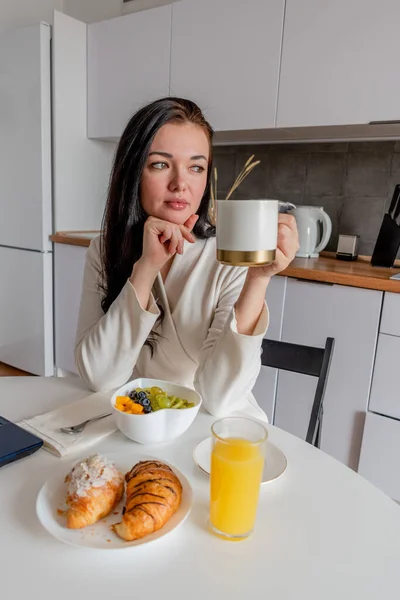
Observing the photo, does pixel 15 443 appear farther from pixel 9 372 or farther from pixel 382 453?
pixel 9 372

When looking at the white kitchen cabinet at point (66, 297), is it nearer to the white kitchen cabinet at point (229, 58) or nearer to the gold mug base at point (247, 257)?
the white kitchen cabinet at point (229, 58)

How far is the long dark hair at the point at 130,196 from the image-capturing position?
103 cm

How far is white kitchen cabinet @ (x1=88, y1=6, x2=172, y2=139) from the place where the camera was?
231 cm

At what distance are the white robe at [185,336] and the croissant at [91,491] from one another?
0.32 m

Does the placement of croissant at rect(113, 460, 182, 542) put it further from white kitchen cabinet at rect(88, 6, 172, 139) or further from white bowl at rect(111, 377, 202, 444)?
white kitchen cabinet at rect(88, 6, 172, 139)

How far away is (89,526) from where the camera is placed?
0.54 metres

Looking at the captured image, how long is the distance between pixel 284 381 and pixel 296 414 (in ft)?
0.46

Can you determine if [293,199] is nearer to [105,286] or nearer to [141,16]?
[141,16]

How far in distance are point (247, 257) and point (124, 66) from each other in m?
2.17

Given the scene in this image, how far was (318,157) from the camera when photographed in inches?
89.6

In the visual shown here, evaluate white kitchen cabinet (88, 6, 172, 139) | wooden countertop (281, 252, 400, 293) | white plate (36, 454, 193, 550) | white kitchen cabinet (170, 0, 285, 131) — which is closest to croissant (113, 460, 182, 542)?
white plate (36, 454, 193, 550)

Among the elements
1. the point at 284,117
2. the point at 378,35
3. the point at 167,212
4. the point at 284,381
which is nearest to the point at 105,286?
the point at 167,212

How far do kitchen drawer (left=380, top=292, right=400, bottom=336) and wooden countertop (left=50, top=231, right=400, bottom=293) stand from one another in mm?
29

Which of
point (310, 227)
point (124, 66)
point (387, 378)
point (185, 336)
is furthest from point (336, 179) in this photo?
point (185, 336)
